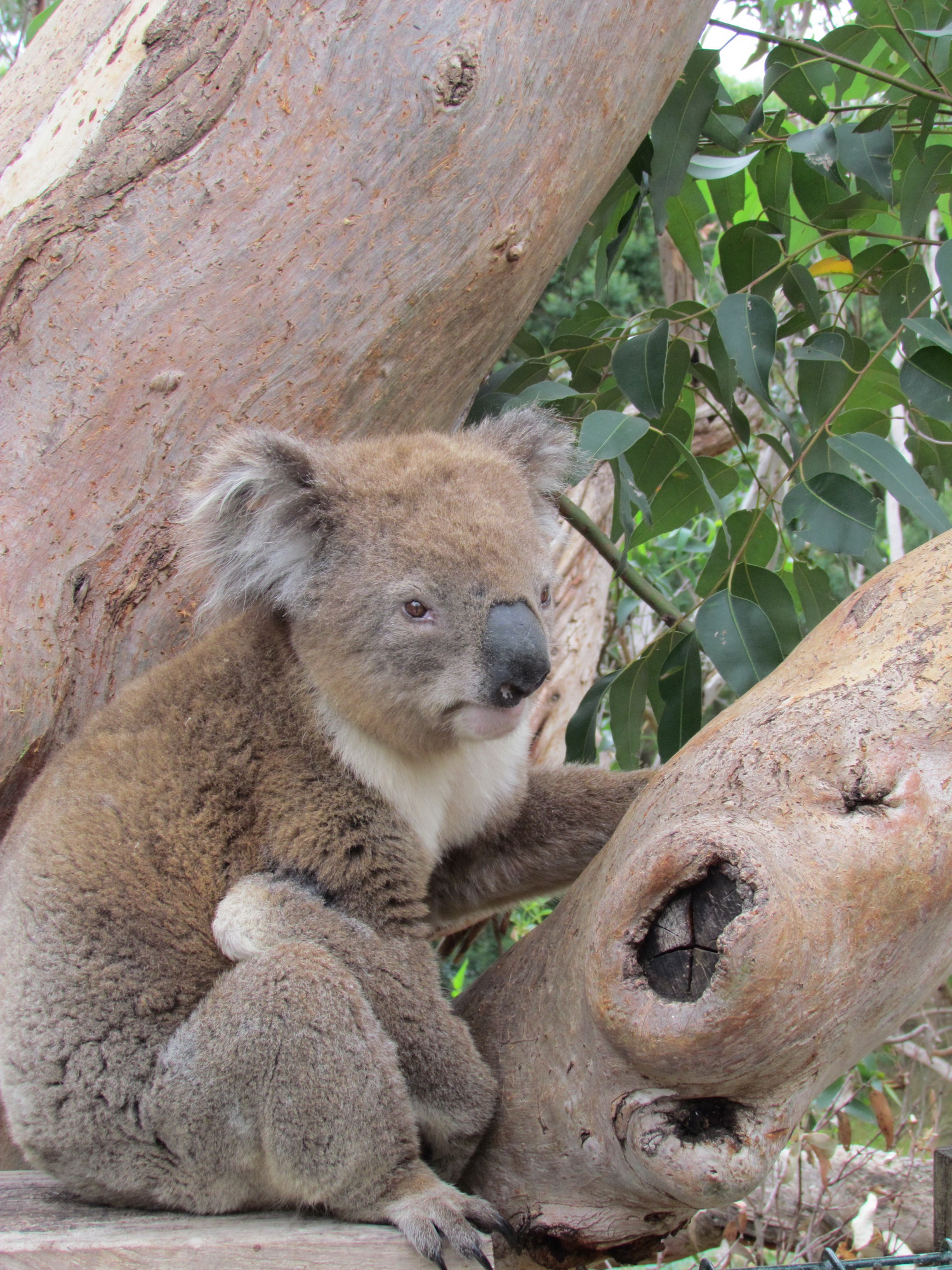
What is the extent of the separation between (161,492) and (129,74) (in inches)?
32.2

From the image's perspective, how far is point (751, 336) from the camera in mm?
2330

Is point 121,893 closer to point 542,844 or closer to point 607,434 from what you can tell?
point 542,844

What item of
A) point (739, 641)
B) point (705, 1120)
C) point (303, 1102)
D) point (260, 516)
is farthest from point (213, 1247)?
point (739, 641)

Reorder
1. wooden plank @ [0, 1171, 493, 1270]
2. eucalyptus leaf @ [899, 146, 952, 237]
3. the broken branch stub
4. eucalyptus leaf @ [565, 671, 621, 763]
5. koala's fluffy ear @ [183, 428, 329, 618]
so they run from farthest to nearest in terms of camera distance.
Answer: eucalyptus leaf @ [565, 671, 621, 763]
eucalyptus leaf @ [899, 146, 952, 237]
koala's fluffy ear @ [183, 428, 329, 618]
wooden plank @ [0, 1171, 493, 1270]
the broken branch stub

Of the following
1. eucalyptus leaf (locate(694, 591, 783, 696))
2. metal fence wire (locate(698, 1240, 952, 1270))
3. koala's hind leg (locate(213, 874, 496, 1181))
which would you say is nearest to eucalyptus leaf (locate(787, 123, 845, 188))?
eucalyptus leaf (locate(694, 591, 783, 696))

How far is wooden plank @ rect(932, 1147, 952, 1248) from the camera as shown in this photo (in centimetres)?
194

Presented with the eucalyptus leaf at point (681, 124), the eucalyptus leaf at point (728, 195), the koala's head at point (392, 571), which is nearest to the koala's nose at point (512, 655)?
the koala's head at point (392, 571)

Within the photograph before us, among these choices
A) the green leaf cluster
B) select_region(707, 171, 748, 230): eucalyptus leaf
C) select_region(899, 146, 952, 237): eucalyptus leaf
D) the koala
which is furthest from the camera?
select_region(707, 171, 748, 230): eucalyptus leaf

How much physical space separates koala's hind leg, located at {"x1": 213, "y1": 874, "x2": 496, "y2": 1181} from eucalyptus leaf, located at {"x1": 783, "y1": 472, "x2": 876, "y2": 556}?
118 cm

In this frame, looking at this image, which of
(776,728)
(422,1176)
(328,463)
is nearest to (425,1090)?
(422,1176)

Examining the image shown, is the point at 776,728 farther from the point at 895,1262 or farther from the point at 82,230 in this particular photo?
the point at 82,230

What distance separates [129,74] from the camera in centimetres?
205

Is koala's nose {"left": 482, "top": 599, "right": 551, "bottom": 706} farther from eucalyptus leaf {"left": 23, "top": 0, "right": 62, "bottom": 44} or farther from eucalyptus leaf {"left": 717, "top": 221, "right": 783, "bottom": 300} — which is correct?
eucalyptus leaf {"left": 23, "top": 0, "right": 62, "bottom": 44}

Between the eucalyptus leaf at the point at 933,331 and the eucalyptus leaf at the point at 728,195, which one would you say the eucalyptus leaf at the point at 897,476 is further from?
the eucalyptus leaf at the point at 728,195
